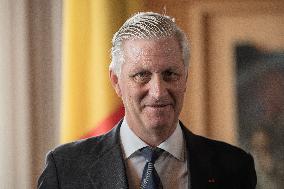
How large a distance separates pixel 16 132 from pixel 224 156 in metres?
0.73

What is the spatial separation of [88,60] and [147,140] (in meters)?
0.56

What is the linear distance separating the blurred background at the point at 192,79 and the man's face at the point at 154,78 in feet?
1.84

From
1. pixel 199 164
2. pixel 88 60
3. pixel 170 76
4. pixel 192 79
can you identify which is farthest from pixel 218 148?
pixel 88 60

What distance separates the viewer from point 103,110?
134 cm

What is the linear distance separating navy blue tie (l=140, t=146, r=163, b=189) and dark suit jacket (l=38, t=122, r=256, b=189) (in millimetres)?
38

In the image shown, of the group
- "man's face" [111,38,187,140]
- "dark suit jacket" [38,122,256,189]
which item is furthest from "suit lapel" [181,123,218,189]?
"man's face" [111,38,187,140]

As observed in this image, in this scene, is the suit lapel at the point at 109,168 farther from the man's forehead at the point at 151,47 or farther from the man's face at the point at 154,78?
the man's forehead at the point at 151,47

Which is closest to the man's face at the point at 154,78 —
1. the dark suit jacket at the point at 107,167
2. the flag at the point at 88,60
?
the dark suit jacket at the point at 107,167

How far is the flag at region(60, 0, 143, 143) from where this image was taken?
1.31 meters

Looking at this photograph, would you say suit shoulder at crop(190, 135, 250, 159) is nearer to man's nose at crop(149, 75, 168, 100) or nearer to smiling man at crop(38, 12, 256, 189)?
smiling man at crop(38, 12, 256, 189)

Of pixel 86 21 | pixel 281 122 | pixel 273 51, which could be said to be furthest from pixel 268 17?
pixel 86 21

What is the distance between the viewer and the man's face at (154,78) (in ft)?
2.48

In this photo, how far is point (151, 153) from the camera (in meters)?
0.82

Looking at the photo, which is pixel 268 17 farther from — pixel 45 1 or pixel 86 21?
pixel 45 1
